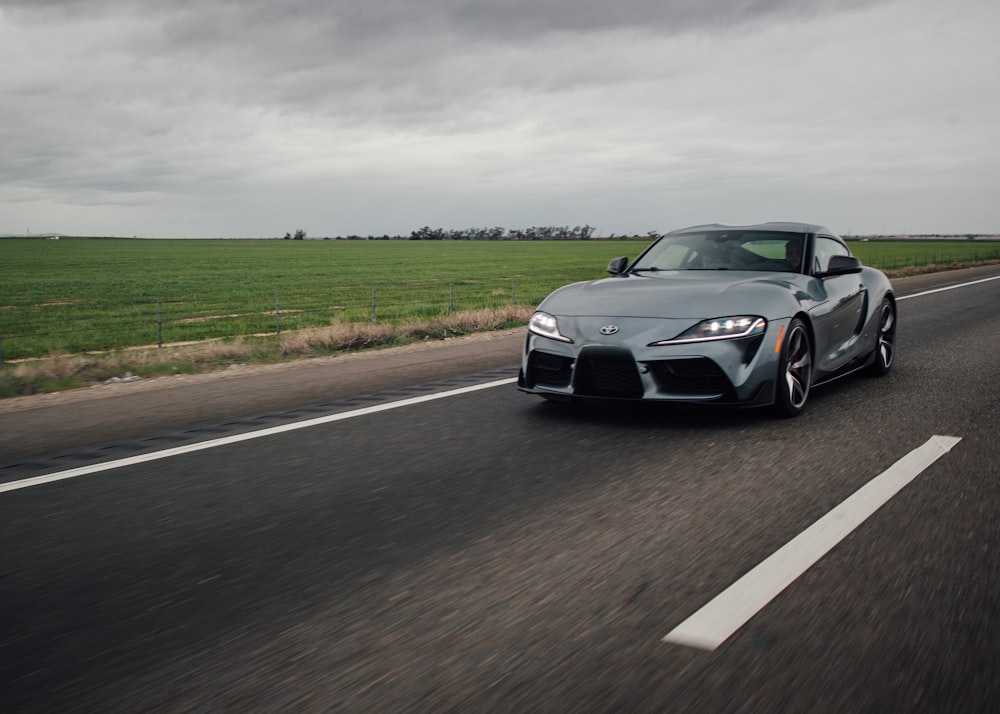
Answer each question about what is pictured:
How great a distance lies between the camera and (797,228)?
7996 mm

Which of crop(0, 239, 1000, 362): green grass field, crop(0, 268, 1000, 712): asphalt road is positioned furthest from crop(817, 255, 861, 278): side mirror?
crop(0, 239, 1000, 362): green grass field

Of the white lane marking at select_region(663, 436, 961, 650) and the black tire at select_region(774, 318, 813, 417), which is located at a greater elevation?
the black tire at select_region(774, 318, 813, 417)

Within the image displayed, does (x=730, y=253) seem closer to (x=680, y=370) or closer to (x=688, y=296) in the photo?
A: (x=688, y=296)

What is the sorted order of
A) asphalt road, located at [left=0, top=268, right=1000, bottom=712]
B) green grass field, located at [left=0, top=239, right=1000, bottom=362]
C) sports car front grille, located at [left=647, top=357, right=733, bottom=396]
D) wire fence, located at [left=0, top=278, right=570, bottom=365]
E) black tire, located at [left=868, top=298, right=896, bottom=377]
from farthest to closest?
1. green grass field, located at [left=0, top=239, right=1000, bottom=362]
2. wire fence, located at [left=0, top=278, right=570, bottom=365]
3. black tire, located at [left=868, top=298, right=896, bottom=377]
4. sports car front grille, located at [left=647, top=357, right=733, bottom=396]
5. asphalt road, located at [left=0, top=268, right=1000, bottom=712]

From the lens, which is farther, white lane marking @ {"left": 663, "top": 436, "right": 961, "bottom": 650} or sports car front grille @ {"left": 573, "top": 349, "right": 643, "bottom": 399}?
sports car front grille @ {"left": 573, "top": 349, "right": 643, "bottom": 399}

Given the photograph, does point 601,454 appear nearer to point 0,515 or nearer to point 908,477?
point 908,477

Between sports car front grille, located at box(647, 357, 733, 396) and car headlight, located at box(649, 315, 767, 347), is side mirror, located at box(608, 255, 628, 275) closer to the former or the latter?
car headlight, located at box(649, 315, 767, 347)

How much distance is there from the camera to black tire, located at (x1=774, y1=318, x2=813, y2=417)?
6512 millimetres

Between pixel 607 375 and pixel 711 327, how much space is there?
774mm

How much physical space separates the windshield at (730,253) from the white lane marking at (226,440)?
1.91 m

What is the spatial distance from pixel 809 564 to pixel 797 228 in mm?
4945

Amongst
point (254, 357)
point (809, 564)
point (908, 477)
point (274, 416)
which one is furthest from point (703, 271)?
point (254, 357)

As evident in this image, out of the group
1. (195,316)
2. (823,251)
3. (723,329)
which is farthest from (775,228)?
(195,316)

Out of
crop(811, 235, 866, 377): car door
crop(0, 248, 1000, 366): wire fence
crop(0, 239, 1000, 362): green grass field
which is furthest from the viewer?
crop(0, 239, 1000, 362): green grass field
